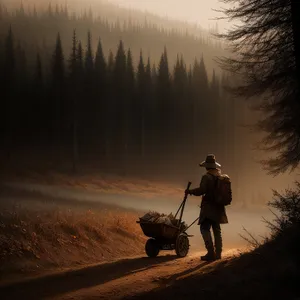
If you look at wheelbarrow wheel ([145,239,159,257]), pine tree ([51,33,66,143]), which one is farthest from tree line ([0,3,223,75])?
wheelbarrow wheel ([145,239,159,257])

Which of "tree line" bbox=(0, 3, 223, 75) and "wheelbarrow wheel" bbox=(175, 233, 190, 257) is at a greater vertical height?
"tree line" bbox=(0, 3, 223, 75)

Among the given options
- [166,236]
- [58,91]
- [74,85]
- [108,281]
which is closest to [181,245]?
[166,236]

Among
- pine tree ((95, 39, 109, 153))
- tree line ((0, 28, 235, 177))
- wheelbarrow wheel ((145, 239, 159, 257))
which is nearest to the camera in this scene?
wheelbarrow wheel ((145, 239, 159, 257))

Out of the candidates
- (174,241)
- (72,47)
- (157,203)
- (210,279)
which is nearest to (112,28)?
(72,47)

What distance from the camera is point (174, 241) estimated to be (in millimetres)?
11508

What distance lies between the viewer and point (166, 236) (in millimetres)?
11086

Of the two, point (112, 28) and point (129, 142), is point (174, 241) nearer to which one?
point (129, 142)

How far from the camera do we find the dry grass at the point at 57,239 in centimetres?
1050

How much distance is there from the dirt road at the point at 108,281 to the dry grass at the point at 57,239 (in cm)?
114

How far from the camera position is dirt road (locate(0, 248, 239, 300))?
7633 mm

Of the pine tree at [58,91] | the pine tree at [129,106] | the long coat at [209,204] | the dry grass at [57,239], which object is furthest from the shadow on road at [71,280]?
the pine tree at [129,106]

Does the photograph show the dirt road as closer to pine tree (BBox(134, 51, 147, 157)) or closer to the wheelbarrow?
the wheelbarrow

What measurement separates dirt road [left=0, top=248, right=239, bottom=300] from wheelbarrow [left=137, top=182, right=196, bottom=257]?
706 millimetres

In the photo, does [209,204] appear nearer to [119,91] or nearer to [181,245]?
[181,245]
